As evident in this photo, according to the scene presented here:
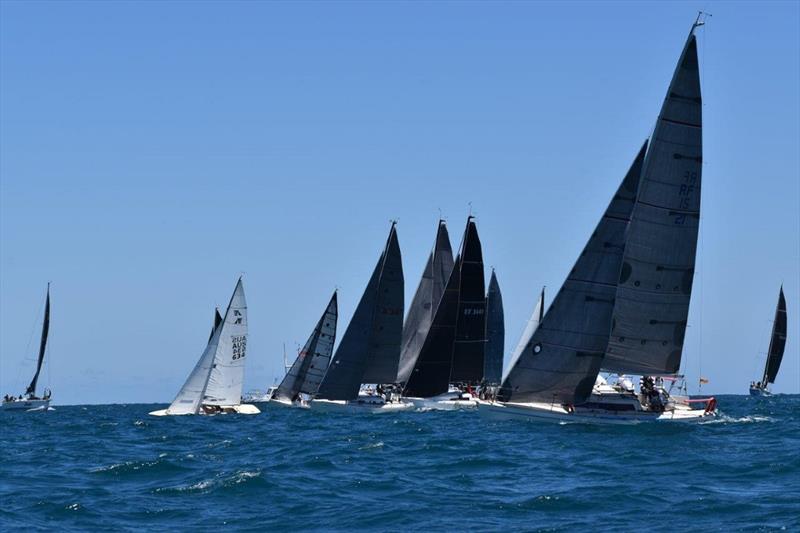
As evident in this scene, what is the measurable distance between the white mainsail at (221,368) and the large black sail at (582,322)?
22748 mm

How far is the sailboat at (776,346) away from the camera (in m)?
120

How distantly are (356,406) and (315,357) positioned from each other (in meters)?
7.04

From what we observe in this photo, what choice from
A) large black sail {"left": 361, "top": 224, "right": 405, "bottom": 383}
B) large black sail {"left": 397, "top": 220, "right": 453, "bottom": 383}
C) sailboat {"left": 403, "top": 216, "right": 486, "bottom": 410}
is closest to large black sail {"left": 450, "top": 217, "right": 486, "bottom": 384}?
sailboat {"left": 403, "top": 216, "right": 486, "bottom": 410}

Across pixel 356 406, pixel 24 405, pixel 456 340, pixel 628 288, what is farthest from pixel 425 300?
pixel 24 405

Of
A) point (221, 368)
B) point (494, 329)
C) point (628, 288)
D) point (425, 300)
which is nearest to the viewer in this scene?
point (628, 288)

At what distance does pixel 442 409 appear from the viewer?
6862cm

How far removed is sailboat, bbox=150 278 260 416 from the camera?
210ft

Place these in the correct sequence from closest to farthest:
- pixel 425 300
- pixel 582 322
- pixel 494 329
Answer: pixel 582 322, pixel 425 300, pixel 494 329

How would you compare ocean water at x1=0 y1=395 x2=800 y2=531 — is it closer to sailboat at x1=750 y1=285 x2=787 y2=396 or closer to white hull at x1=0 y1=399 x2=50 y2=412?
white hull at x1=0 y1=399 x2=50 y2=412

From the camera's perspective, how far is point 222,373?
65062 millimetres

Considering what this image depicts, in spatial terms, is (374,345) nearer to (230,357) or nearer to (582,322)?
(230,357)

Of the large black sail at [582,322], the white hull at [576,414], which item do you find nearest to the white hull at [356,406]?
the white hull at [576,414]

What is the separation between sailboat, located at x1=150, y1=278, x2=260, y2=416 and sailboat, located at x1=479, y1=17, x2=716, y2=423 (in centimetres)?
2174

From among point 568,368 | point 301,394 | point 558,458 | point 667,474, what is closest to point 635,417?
point 568,368
